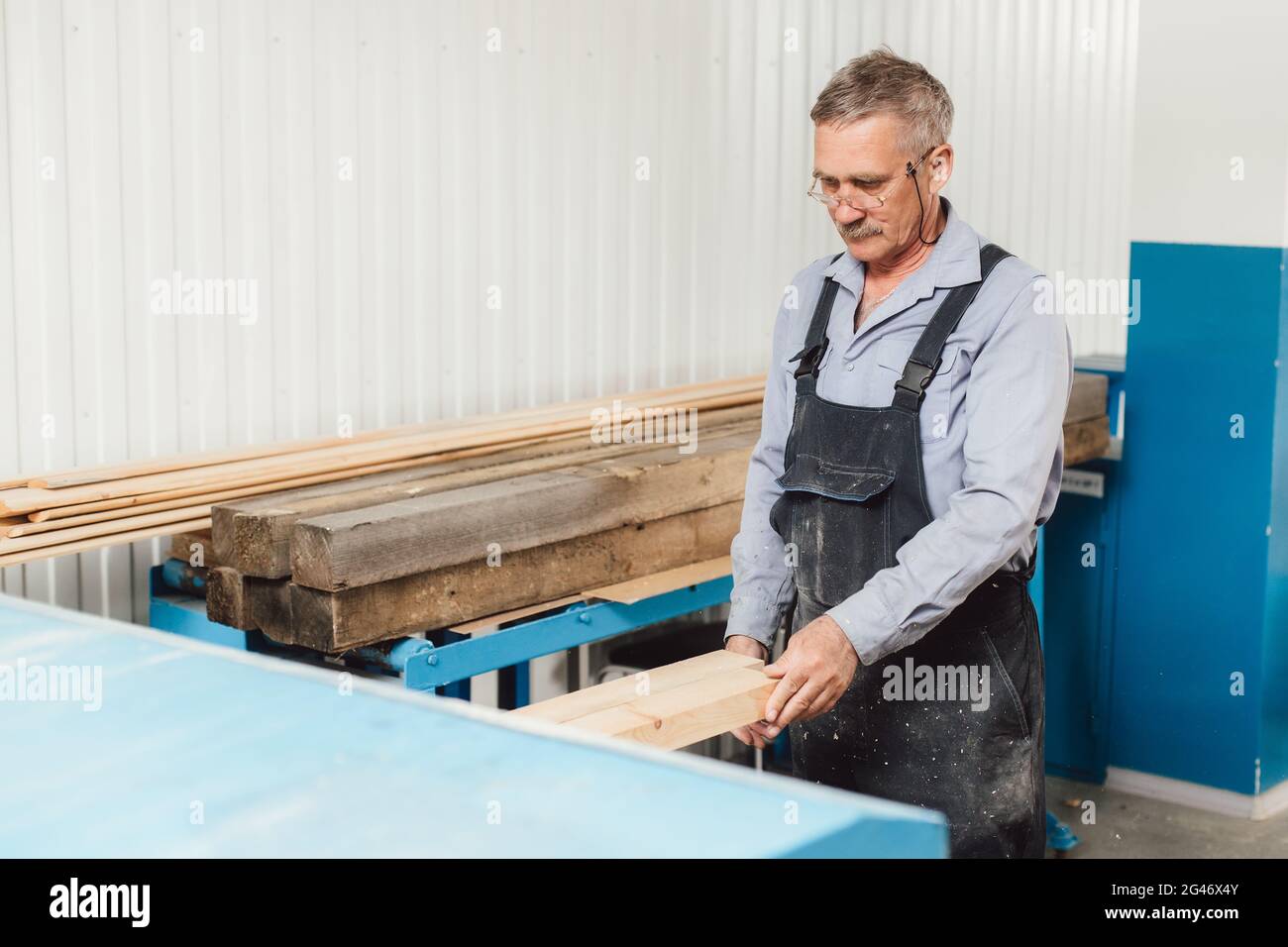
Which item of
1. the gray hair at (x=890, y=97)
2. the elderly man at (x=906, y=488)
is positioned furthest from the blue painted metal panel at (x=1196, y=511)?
the gray hair at (x=890, y=97)

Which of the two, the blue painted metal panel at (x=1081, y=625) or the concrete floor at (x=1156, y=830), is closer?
the concrete floor at (x=1156, y=830)

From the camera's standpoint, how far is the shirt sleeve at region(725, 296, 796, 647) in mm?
2766

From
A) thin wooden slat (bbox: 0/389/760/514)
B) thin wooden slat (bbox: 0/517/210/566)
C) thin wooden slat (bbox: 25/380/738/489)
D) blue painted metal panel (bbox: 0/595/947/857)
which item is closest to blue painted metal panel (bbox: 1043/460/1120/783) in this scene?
thin wooden slat (bbox: 25/380/738/489)

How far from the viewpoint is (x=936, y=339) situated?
8.39 feet

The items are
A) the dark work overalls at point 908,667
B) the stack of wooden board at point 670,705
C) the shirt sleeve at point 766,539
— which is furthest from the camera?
the shirt sleeve at point 766,539

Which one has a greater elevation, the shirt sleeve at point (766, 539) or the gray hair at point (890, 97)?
the gray hair at point (890, 97)

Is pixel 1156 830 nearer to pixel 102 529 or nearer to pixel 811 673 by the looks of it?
pixel 811 673

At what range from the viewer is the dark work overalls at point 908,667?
2.66m

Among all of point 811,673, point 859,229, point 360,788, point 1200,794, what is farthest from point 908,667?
point 1200,794

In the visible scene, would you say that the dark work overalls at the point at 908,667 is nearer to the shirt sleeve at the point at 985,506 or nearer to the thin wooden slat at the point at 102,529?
the shirt sleeve at the point at 985,506

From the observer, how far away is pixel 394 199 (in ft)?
13.2

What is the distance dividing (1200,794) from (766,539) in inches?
105

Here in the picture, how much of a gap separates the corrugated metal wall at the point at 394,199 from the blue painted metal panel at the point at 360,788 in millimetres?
1793

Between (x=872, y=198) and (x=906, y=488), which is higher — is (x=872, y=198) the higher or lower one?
the higher one
